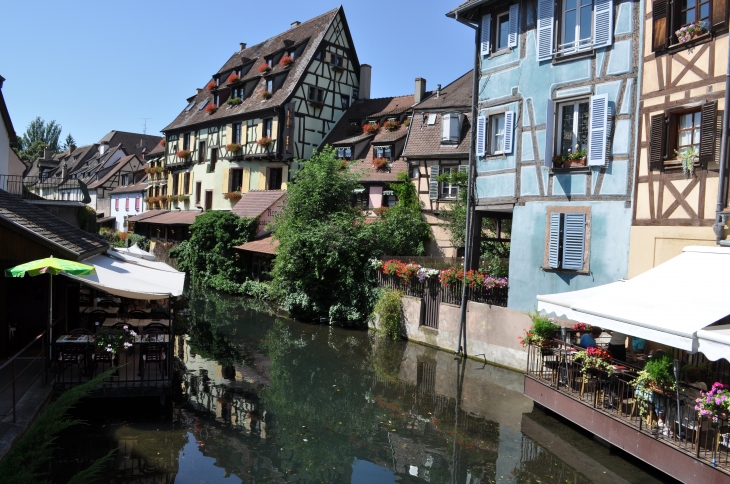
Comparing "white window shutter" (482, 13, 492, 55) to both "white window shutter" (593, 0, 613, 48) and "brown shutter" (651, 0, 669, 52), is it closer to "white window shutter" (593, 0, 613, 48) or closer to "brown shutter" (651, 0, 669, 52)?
"white window shutter" (593, 0, 613, 48)

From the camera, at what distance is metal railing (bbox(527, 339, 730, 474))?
7.54 metres

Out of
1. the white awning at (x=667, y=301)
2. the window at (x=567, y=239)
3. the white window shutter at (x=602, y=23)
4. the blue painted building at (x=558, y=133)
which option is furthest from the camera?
the window at (x=567, y=239)

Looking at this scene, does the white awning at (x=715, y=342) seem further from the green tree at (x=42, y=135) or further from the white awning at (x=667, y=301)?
the green tree at (x=42, y=135)

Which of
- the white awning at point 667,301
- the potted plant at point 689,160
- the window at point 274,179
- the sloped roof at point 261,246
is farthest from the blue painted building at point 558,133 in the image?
the window at point 274,179

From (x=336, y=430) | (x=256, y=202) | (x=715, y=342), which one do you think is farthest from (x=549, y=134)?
(x=256, y=202)

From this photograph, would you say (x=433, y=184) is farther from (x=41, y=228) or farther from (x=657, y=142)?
(x=41, y=228)

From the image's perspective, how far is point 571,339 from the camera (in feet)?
39.7

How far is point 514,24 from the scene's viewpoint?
50.6 feet

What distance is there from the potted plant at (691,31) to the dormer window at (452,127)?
572 inches

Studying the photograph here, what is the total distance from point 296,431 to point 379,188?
19751mm

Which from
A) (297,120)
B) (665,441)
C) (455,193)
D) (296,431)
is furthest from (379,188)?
(665,441)

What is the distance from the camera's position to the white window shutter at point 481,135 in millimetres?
16078

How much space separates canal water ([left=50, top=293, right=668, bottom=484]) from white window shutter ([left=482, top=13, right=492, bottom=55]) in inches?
335

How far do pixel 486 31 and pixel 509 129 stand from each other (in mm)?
3054
